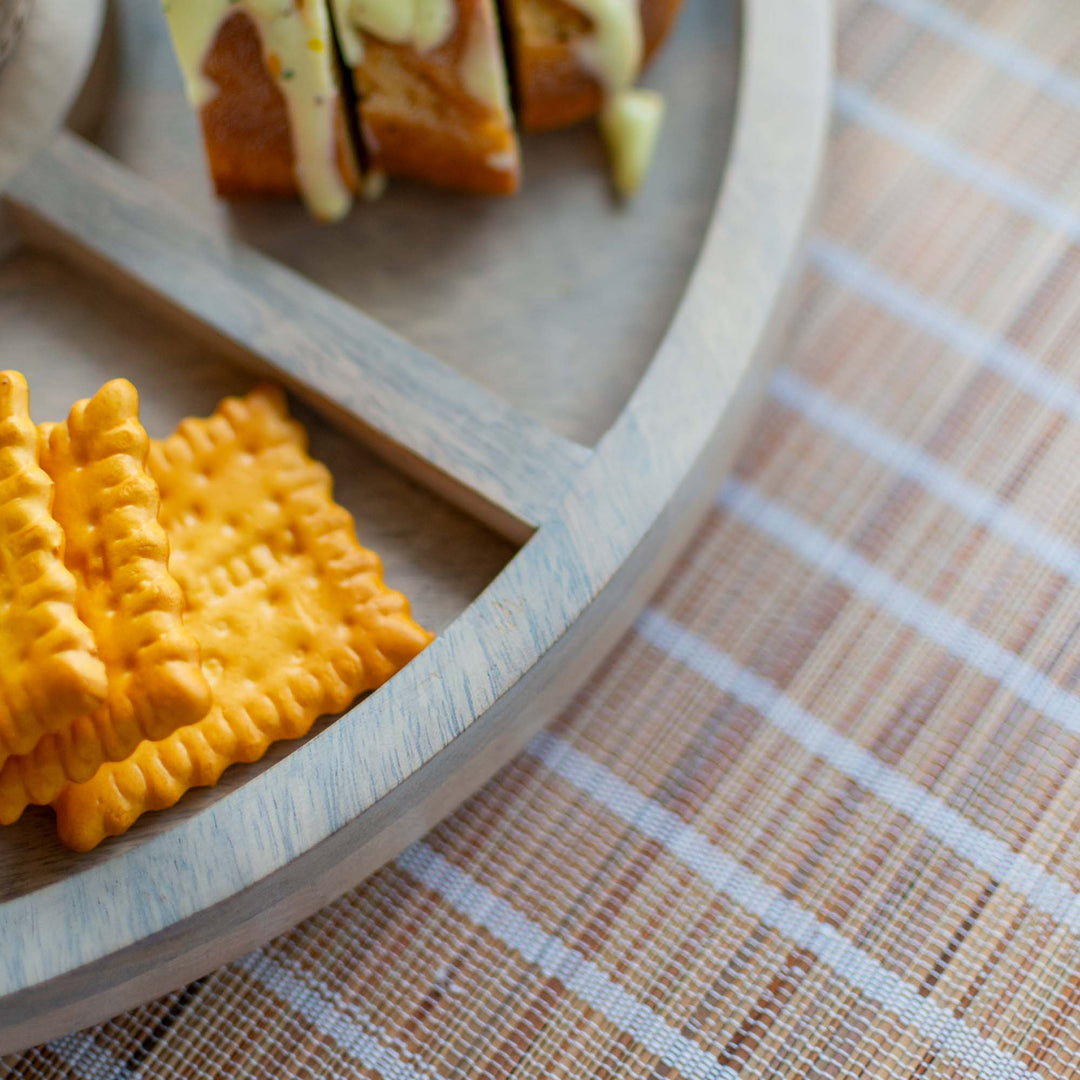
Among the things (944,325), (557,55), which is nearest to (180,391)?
(557,55)

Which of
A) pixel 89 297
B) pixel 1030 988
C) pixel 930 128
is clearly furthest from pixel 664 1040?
pixel 930 128

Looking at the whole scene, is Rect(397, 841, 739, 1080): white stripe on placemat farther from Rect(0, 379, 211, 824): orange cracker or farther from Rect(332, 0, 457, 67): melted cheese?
Rect(332, 0, 457, 67): melted cheese

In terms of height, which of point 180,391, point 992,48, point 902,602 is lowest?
point 902,602

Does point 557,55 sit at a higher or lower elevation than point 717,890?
higher

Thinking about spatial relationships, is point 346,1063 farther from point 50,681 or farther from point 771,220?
point 771,220

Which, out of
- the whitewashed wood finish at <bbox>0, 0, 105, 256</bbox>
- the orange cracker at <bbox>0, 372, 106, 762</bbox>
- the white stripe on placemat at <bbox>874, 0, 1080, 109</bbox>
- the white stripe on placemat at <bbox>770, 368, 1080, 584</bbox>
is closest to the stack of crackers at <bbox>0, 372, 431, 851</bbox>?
the orange cracker at <bbox>0, 372, 106, 762</bbox>

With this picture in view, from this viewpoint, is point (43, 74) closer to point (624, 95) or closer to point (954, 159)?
point (624, 95)

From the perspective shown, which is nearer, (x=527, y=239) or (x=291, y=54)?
(x=291, y=54)
